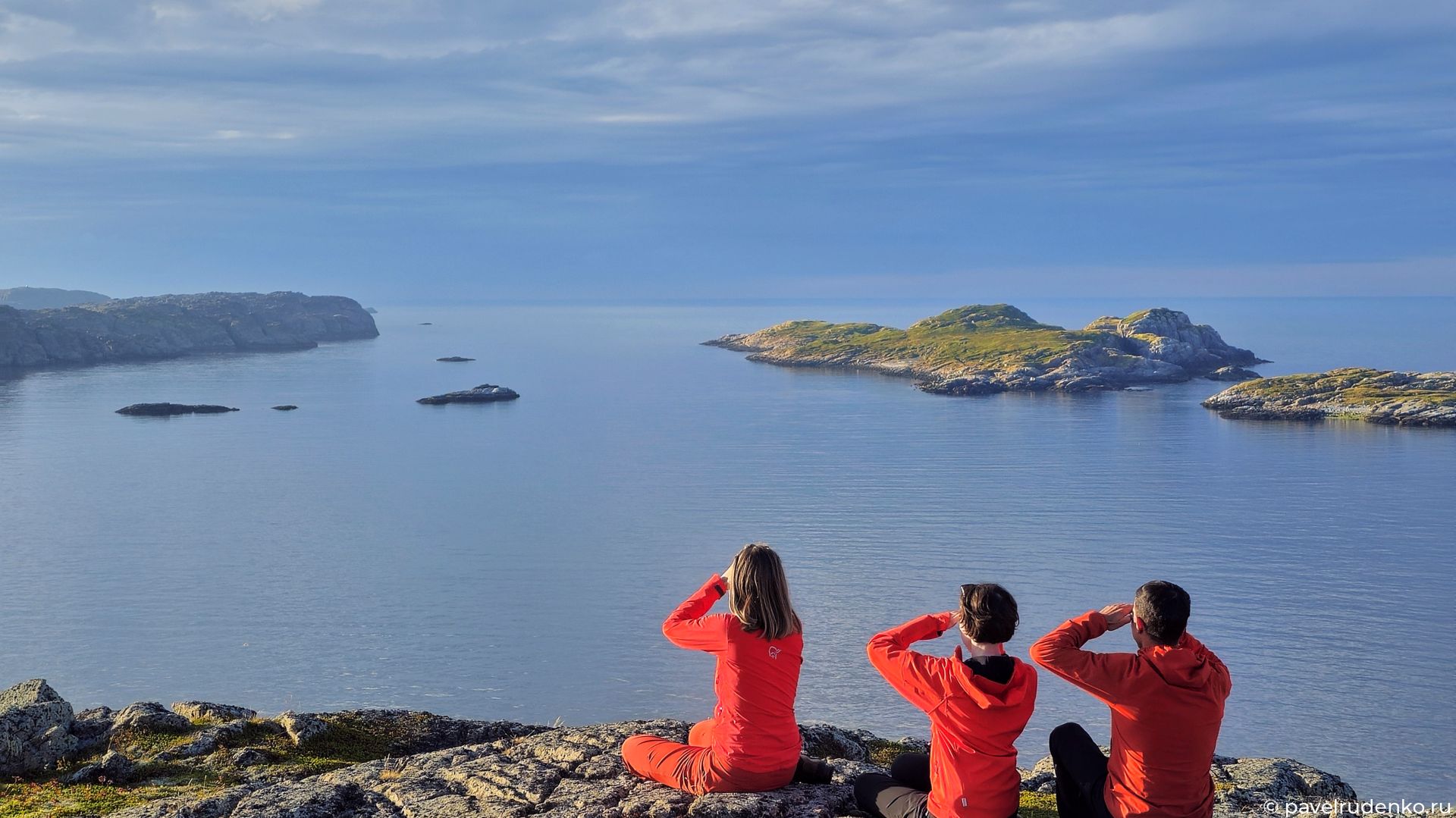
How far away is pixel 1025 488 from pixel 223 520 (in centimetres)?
7167

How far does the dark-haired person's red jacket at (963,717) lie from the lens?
8.81 meters

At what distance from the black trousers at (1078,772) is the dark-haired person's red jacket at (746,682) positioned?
8.99 feet

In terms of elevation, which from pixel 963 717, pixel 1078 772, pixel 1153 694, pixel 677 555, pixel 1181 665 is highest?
pixel 1181 665

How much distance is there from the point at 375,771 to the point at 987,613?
967cm

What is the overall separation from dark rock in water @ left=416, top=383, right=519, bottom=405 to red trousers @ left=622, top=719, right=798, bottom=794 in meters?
165

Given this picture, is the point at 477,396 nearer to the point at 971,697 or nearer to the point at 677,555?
the point at 677,555

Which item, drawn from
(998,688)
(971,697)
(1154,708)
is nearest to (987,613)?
(998,688)

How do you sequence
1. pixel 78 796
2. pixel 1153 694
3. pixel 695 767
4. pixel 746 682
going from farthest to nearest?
pixel 78 796
pixel 695 767
pixel 746 682
pixel 1153 694

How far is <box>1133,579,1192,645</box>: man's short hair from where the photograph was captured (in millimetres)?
8383

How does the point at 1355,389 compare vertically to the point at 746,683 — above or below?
below

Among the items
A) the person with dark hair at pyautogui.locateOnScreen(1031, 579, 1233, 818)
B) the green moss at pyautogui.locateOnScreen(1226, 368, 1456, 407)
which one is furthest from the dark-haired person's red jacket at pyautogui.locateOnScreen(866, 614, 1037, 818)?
the green moss at pyautogui.locateOnScreen(1226, 368, 1456, 407)

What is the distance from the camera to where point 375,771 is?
14000mm

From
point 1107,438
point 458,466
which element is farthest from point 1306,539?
point 458,466

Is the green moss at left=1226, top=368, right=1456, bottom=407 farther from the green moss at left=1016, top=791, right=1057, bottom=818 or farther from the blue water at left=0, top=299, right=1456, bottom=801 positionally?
the green moss at left=1016, top=791, right=1057, bottom=818
